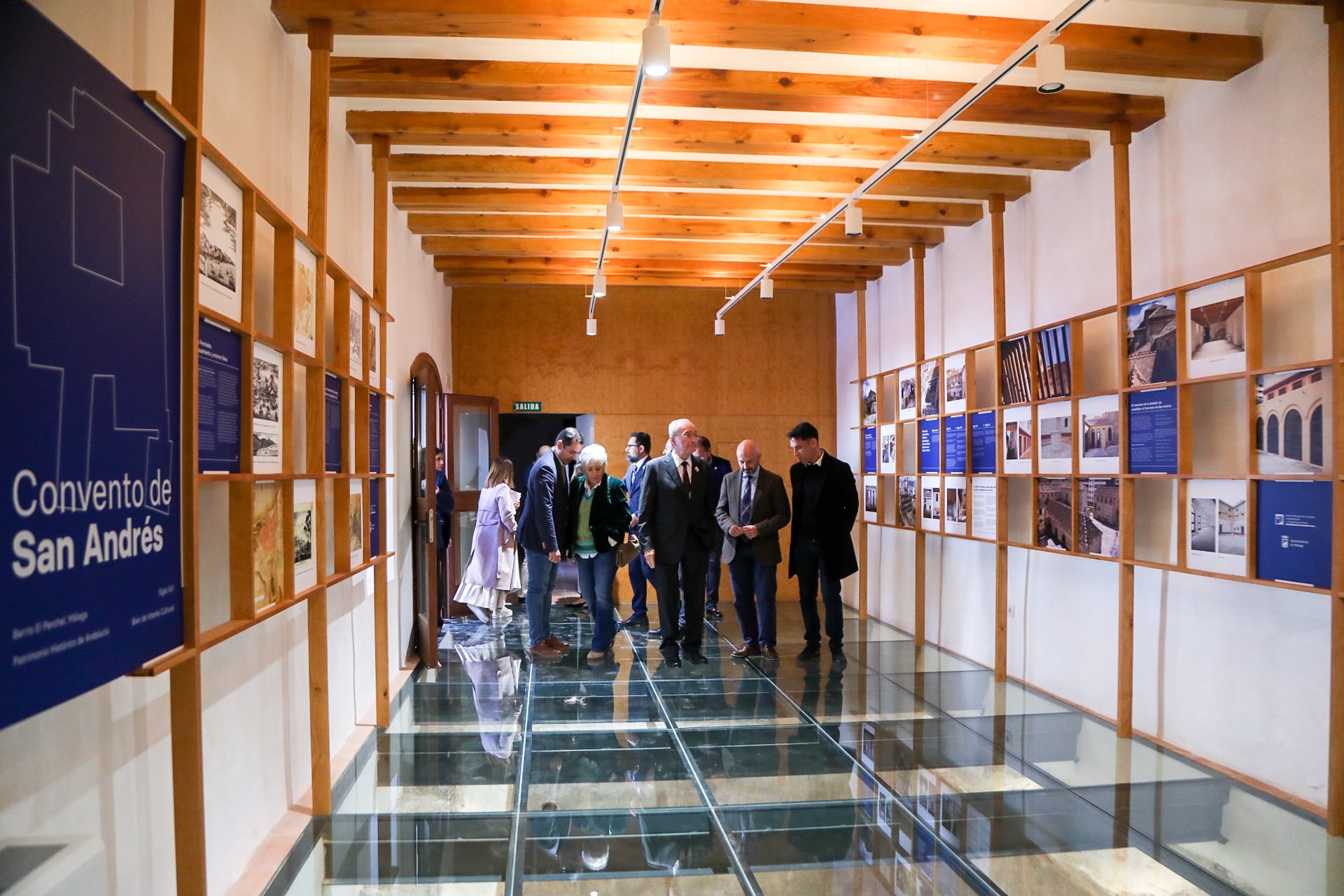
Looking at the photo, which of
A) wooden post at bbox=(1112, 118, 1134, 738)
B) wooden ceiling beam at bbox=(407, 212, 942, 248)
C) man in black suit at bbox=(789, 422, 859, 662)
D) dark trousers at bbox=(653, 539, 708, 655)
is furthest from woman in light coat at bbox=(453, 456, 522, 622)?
wooden post at bbox=(1112, 118, 1134, 738)

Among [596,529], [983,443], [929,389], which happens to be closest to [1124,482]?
[983,443]

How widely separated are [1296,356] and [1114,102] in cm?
173

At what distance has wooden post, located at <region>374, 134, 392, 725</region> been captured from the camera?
4.98 m

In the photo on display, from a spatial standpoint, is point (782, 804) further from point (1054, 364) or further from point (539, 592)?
point (539, 592)

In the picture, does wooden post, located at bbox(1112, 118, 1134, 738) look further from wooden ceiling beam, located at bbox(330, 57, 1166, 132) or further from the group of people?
the group of people

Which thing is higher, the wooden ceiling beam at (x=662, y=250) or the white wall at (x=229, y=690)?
the wooden ceiling beam at (x=662, y=250)

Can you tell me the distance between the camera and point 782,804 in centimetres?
376

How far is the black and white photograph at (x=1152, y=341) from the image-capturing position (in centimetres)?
438

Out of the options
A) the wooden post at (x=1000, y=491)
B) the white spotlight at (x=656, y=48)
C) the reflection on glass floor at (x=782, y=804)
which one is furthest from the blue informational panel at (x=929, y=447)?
the white spotlight at (x=656, y=48)

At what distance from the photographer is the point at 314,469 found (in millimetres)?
3367

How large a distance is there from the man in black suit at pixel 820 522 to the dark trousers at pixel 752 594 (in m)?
0.24

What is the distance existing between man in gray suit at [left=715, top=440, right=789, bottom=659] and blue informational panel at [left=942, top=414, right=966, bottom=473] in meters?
1.29

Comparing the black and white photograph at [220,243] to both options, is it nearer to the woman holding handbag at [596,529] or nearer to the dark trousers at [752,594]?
the woman holding handbag at [596,529]

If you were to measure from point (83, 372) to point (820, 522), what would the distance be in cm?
567
